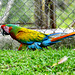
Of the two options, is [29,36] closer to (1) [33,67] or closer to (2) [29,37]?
(2) [29,37]

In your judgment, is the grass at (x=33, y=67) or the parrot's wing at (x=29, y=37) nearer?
the grass at (x=33, y=67)

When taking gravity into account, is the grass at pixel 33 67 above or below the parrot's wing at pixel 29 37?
below

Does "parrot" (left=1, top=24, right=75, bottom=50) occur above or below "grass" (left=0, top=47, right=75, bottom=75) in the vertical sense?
above

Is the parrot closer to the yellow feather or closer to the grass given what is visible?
the yellow feather

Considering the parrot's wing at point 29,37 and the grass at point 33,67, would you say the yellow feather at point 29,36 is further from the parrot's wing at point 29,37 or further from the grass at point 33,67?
the grass at point 33,67

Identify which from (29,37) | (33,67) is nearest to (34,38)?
(29,37)

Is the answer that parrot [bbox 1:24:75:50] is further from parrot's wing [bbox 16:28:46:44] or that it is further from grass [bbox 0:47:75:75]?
grass [bbox 0:47:75:75]

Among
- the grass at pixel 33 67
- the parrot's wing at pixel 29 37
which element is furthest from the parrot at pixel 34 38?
the grass at pixel 33 67

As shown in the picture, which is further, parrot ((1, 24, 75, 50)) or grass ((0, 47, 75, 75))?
parrot ((1, 24, 75, 50))

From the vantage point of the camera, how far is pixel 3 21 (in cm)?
264

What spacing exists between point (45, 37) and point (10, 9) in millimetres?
948

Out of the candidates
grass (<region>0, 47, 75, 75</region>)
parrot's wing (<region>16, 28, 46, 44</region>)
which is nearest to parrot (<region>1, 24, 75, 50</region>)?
parrot's wing (<region>16, 28, 46, 44</region>)

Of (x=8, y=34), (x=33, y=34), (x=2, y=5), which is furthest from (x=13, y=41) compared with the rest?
(x=2, y=5)

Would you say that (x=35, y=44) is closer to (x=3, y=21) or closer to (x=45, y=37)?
(x=45, y=37)
